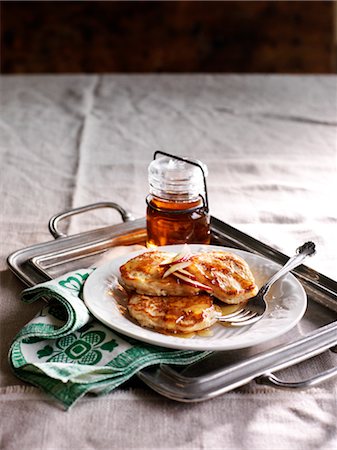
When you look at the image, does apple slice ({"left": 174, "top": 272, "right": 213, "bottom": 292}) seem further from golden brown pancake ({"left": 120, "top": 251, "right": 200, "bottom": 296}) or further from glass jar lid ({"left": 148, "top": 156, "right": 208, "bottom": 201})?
glass jar lid ({"left": 148, "top": 156, "right": 208, "bottom": 201})

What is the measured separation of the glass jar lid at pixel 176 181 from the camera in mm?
979

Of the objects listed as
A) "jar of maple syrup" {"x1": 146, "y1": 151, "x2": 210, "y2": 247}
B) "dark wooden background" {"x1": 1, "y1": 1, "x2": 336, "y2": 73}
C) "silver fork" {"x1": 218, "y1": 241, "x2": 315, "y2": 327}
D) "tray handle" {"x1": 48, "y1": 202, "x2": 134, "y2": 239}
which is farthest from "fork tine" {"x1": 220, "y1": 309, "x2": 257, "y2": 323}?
"dark wooden background" {"x1": 1, "y1": 1, "x2": 336, "y2": 73}

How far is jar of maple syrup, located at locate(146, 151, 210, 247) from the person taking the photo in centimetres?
98

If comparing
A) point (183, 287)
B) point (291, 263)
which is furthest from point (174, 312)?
point (291, 263)

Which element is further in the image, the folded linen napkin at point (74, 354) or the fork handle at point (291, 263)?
the fork handle at point (291, 263)

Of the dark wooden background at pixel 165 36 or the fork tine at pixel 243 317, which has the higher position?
the fork tine at pixel 243 317

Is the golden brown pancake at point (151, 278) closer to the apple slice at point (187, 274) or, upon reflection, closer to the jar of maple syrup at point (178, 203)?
the apple slice at point (187, 274)

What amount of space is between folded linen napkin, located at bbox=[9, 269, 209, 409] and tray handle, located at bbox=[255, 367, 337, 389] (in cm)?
6

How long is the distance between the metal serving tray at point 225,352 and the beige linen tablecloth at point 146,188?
2 cm

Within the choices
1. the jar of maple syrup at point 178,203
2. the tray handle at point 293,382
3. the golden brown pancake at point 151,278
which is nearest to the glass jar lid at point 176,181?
the jar of maple syrup at point 178,203

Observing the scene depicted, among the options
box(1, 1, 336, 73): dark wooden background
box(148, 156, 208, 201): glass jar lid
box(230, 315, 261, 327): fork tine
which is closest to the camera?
box(230, 315, 261, 327): fork tine

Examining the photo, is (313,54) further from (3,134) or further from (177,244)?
(177,244)

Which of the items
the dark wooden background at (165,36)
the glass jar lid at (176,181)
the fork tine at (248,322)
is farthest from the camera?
the dark wooden background at (165,36)

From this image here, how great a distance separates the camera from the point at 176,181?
979mm
